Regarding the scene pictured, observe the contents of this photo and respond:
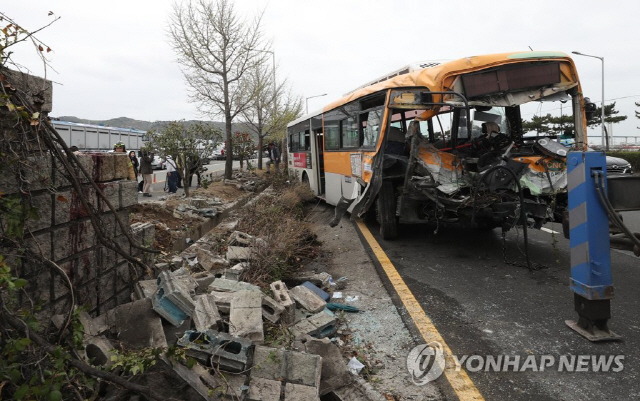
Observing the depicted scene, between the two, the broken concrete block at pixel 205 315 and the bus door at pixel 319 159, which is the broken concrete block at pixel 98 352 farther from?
the bus door at pixel 319 159

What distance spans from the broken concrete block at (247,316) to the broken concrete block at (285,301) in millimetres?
327

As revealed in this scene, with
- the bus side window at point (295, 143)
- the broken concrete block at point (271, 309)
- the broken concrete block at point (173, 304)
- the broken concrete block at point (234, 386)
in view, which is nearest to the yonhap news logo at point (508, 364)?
the broken concrete block at point (271, 309)

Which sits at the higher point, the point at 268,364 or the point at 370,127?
the point at 370,127

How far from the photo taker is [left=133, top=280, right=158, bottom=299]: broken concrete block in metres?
3.58

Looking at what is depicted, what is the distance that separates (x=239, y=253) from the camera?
5402 mm

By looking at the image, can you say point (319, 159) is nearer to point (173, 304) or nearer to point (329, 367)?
point (173, 304)

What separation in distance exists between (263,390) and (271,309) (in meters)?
1.16

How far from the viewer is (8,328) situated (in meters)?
2.14

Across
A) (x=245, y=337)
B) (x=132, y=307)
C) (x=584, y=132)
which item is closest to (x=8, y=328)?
(x=132, y=307)

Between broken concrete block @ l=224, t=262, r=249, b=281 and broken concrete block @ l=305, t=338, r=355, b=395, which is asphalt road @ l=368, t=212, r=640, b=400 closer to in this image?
broken concrete block @ l=305, t=338, r=355, b=395

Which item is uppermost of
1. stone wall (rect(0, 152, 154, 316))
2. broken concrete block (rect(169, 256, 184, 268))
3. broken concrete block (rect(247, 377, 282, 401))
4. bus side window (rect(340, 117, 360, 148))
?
bus side window (rect(340, 117, 360, 148))

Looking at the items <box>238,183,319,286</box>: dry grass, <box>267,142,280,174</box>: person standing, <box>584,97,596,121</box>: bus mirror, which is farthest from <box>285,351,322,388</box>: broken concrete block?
<box>267,142,280,174</box>: person standing

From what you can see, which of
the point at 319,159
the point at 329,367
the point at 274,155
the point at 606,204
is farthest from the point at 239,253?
the point at 274,155

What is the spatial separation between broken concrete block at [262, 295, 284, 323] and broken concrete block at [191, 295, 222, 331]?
1.45 ft
